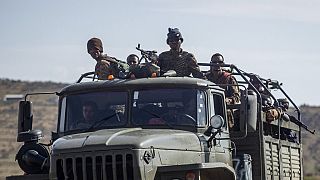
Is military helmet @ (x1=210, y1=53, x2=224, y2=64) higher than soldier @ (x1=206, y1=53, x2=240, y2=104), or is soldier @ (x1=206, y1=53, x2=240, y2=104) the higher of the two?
military helmet @ (x1=210, y1=53, x2=224, y2=64)

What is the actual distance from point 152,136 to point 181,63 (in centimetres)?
256

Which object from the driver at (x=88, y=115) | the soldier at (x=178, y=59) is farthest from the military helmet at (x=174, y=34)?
the driver at (x=88, y=115)

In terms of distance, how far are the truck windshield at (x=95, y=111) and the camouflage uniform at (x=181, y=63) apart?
1.35 meters

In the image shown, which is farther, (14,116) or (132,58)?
(14,116)

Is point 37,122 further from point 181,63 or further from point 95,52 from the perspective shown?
point 181,63

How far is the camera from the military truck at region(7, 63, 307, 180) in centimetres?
1014

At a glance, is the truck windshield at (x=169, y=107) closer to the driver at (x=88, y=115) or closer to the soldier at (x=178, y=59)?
the driver at (x=88, y=115)

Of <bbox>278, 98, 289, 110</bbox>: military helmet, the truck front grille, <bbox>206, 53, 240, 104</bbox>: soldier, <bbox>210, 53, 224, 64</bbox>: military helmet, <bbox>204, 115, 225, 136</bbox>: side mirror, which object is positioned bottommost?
the truck front grille

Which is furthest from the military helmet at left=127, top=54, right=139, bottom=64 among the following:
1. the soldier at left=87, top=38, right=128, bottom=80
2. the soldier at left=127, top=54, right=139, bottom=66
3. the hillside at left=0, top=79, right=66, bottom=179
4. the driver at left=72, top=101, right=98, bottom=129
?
the hillside at left=0, top=79, right=66, bottom=179

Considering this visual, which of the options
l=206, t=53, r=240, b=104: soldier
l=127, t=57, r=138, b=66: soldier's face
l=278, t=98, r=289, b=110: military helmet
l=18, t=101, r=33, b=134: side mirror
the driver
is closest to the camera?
the driver

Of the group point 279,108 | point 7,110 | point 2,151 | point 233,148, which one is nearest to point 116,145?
point 233,148

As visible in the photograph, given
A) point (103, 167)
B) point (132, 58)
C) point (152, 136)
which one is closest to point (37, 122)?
point (132, 58)

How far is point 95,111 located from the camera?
1148cm

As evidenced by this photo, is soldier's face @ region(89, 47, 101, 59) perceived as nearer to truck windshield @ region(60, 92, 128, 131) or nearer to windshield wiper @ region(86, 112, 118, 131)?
truck windshield @ region(60, 92, 128, 131)
